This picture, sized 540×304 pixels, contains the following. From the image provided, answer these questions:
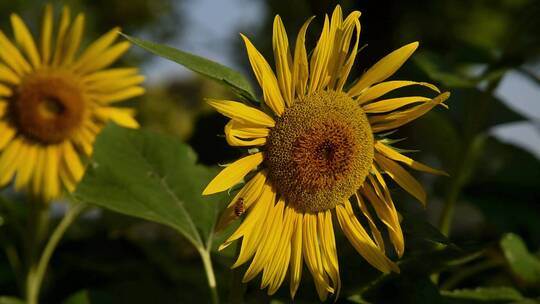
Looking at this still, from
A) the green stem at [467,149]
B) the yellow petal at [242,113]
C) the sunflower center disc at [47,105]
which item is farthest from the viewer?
the sunflower center disc at [47,105]

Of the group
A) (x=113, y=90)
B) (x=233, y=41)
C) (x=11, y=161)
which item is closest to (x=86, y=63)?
(x=113, y=90)

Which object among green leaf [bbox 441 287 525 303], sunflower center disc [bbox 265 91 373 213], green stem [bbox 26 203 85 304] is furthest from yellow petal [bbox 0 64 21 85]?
green leaf [bbox 441 287 525 303]

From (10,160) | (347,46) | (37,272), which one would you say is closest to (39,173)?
(10,160)

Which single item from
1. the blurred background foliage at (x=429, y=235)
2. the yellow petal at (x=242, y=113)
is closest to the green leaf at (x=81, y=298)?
the blurred background foliage at (x=429, y=235)

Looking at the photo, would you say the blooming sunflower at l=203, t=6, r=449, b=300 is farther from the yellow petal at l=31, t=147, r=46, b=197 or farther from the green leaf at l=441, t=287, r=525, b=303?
the yellow petal at l=31, t=147, r=46, b=197

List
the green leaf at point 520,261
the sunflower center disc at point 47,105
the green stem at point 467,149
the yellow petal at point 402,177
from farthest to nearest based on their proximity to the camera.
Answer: the sunflower center disc at point 47,105 → the green stem at point 467,149 → the green leaf at point 520,261 → the yellow petal at point 402,177

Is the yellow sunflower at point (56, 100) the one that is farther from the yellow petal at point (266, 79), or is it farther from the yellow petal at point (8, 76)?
the yellow petal at point (266, 79)
